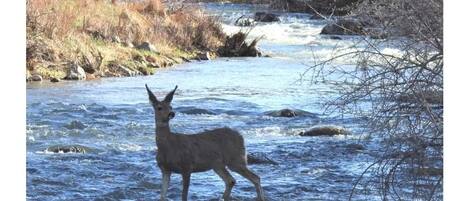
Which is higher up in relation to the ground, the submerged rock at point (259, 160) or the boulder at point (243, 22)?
the boulder at point (243, 22)

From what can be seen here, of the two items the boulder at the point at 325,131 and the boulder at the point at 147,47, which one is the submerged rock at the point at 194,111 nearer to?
the boulder at the point at 325,131

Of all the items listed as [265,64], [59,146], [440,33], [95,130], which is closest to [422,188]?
[440,33]

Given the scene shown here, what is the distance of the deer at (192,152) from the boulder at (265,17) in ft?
70.9

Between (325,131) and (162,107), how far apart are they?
5.82 metres

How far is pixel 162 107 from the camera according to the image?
7.05m

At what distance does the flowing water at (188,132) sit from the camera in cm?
900

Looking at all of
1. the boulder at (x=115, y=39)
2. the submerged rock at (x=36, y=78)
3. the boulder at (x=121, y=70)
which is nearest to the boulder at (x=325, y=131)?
the submerged rock at (x=36, y=78)

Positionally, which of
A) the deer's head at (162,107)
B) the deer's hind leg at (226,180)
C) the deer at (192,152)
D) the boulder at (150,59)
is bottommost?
the deer's hind leg at (226,180)

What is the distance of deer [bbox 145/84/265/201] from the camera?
286 inches

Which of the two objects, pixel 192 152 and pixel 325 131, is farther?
pixel 325 131

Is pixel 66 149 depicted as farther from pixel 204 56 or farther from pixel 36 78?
pixel 204 56

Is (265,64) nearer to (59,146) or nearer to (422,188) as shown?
(59,146)

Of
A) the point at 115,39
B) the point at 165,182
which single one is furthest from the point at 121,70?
the point at 165,182

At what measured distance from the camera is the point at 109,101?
1524cm
